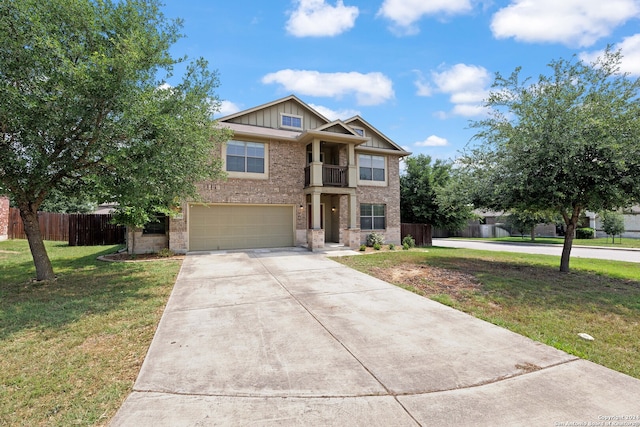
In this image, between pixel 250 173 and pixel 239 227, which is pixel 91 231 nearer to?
pixel 239 227

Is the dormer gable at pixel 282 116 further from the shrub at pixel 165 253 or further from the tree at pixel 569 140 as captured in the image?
the tree at pixel 569 140

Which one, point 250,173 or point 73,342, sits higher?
point 250,173

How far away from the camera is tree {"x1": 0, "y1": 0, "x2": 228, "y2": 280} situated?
5805 mm

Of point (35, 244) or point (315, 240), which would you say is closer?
point (35, 244)

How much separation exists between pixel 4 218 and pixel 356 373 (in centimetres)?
2474

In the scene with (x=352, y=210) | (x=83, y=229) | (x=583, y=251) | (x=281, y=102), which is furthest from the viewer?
(x=583, y=251)

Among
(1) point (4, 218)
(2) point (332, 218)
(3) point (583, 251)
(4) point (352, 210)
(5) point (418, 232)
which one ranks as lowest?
(3) point (583, 251)

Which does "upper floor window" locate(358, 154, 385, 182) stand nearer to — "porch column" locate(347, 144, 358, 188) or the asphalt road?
"porch column" locate(347, 144, 358, 188)

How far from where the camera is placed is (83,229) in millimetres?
16062

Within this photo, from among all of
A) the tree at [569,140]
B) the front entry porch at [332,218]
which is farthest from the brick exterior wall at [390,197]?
the tree at [569,140]

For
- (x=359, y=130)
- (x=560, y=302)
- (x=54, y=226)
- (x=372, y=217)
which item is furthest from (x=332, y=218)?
(x=54, y=226)

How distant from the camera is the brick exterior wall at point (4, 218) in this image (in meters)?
17.8

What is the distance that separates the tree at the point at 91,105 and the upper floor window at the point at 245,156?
234 inches

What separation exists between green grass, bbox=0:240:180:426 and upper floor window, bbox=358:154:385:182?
38.1ft
